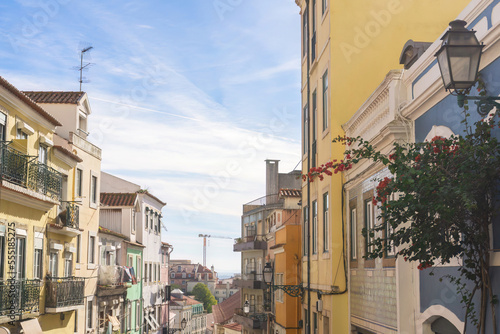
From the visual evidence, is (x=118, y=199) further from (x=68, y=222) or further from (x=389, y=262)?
(x=389, y=262)

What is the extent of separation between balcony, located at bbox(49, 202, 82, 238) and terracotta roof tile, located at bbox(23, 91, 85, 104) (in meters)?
4.66

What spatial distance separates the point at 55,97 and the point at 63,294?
895 cm

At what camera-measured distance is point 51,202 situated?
2253 cm

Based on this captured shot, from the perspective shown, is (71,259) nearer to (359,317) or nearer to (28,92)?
(28,92)

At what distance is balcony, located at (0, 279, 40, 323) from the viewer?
62.1ft

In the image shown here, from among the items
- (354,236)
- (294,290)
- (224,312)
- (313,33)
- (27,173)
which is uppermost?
(313,33)

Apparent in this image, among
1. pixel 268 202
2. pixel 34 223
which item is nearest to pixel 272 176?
pixel 268 202

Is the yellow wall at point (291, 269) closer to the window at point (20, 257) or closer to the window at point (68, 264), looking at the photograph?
the window at point (68, 264)

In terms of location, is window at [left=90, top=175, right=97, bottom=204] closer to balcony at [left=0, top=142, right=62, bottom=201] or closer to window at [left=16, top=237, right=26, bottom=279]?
balcony at [left=0, top=142, right=62, bottom=201]

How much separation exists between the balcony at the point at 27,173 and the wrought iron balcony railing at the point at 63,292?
334cm

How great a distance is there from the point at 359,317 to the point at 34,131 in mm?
12586

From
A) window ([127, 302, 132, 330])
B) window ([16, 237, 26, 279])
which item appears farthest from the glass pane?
window ([127, 302, 132, 330])

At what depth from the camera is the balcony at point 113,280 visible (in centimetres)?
3244

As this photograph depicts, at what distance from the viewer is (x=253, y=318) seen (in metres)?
39.6
